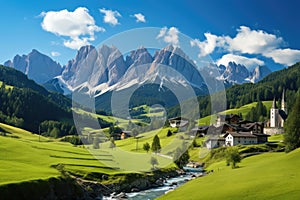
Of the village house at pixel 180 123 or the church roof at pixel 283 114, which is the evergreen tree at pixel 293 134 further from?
the village house at pixel 180 123

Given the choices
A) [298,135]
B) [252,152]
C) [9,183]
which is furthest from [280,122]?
[9,183]

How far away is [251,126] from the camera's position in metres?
137

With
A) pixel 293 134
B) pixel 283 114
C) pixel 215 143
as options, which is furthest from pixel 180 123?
pixel 293 134

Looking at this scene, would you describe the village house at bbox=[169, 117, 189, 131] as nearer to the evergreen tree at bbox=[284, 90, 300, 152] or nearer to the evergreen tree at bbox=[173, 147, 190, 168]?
the evergreen tree at bbox=[173, 147, 190, 168]

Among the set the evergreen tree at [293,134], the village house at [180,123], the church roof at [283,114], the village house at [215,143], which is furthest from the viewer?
the village house at [180,123]

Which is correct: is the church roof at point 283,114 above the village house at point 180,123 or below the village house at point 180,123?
above

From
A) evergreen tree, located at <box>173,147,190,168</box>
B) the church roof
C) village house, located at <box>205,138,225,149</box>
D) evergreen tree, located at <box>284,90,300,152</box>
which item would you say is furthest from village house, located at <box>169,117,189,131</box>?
evergreen tree, located at <box>284,90,300,152</box>

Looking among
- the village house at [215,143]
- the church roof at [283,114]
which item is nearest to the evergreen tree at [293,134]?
the village house at [215,143]

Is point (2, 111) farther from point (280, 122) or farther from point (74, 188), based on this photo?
point (74, 188)

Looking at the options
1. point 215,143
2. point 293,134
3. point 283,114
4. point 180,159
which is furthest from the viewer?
point 283,114

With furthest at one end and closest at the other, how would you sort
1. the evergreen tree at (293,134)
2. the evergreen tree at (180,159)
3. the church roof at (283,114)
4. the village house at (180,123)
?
the village house at (180,123)
the church roof at (283,114)
the evergreen tree at (180,159)
the evergreen tree at (293,134)

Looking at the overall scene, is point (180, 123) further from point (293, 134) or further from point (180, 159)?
point (293, 134)

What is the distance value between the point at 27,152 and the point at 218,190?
157 feet

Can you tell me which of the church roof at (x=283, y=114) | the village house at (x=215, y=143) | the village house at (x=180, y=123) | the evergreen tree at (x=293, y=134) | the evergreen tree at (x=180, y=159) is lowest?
the evergreen tree at (x=180, y=159)
